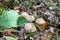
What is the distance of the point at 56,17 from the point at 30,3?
329 mm

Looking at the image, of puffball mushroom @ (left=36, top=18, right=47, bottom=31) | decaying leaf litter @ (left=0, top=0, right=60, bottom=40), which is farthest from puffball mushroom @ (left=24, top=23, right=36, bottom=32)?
puffball mushroom @ (left=36, top=18, right=47, bottom=31)

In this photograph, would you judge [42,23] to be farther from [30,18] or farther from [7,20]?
[7,20]

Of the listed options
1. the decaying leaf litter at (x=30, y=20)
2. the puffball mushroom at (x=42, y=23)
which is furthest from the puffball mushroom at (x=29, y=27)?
the puffball mushroom at (x=42, y=23)

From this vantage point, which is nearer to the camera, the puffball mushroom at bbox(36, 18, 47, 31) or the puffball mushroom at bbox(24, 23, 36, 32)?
the puffball mushroom at bbox(24, 23, 36, 32)

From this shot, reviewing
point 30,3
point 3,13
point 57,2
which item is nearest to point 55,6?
Result: point 57,2

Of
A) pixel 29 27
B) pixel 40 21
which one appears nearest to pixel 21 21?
pixel 29 27

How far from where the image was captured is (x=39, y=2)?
257 centimetres

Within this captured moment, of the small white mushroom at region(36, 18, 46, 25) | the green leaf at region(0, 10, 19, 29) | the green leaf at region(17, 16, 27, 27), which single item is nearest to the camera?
the green leaf at region(0, 10, 19, 29)

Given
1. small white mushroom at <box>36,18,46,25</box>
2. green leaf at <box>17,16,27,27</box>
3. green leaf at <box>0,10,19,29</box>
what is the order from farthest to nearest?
1. small white mushroom at <box>36,18,46,25</box>
2. green leaf at <box>17,16,27,27</box>
3. green leaf at <box>0,10,19,29</box>

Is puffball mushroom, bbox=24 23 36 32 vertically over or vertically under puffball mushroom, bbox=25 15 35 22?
under

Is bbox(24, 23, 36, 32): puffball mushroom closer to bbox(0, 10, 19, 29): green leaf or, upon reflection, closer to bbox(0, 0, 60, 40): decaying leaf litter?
bbox(0, 0, 60, 40): decaying leaf litter

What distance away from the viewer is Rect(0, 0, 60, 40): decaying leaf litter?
6.03 feet

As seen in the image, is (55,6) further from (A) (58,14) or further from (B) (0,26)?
(B) (0,26)

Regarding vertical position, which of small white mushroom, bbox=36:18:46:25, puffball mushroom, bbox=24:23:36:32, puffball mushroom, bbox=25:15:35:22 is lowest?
puffball mushroom, bbox=24:23:36:32
